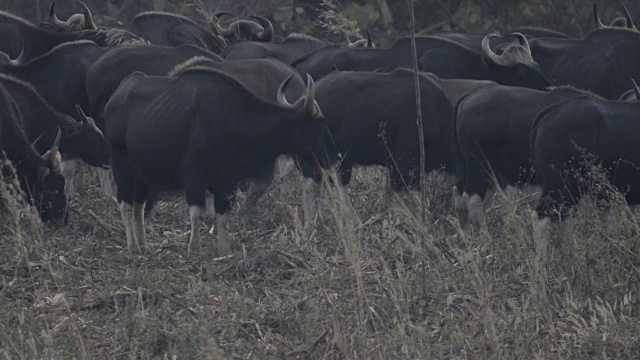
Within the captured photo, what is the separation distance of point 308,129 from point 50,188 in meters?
A: 2.08

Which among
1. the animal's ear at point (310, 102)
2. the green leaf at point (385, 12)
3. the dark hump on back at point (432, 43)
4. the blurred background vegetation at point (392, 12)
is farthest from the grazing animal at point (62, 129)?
the green leaf at point (385, 12)

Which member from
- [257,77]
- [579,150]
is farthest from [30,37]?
[579,150]

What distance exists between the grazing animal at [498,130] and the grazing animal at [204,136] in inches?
40.6

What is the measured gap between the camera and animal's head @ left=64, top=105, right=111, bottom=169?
11.0 metres

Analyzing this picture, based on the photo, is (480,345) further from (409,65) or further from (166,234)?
(409,65)

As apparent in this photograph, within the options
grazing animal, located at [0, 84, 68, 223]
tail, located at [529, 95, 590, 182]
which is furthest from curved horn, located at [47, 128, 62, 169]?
tail, located at [529, 95, 590, 182]

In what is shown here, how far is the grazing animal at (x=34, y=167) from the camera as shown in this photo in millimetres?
10094

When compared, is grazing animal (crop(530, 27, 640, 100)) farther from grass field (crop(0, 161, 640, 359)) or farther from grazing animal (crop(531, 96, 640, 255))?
grazing animal (crop(531, 96, 640, 255))

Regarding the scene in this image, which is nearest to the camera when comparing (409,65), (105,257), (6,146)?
(105,257)

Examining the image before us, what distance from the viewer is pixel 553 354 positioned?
20.8 feet

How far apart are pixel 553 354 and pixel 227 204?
12.1 ft

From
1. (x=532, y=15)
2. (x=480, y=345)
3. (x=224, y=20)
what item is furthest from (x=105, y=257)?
(x=532, y=15)

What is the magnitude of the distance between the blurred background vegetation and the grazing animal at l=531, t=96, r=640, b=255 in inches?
430

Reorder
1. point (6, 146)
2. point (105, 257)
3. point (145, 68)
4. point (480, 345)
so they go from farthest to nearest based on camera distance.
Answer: point (145, 68) → point (6, 146) → point (105, 257) → point (480, 345)
